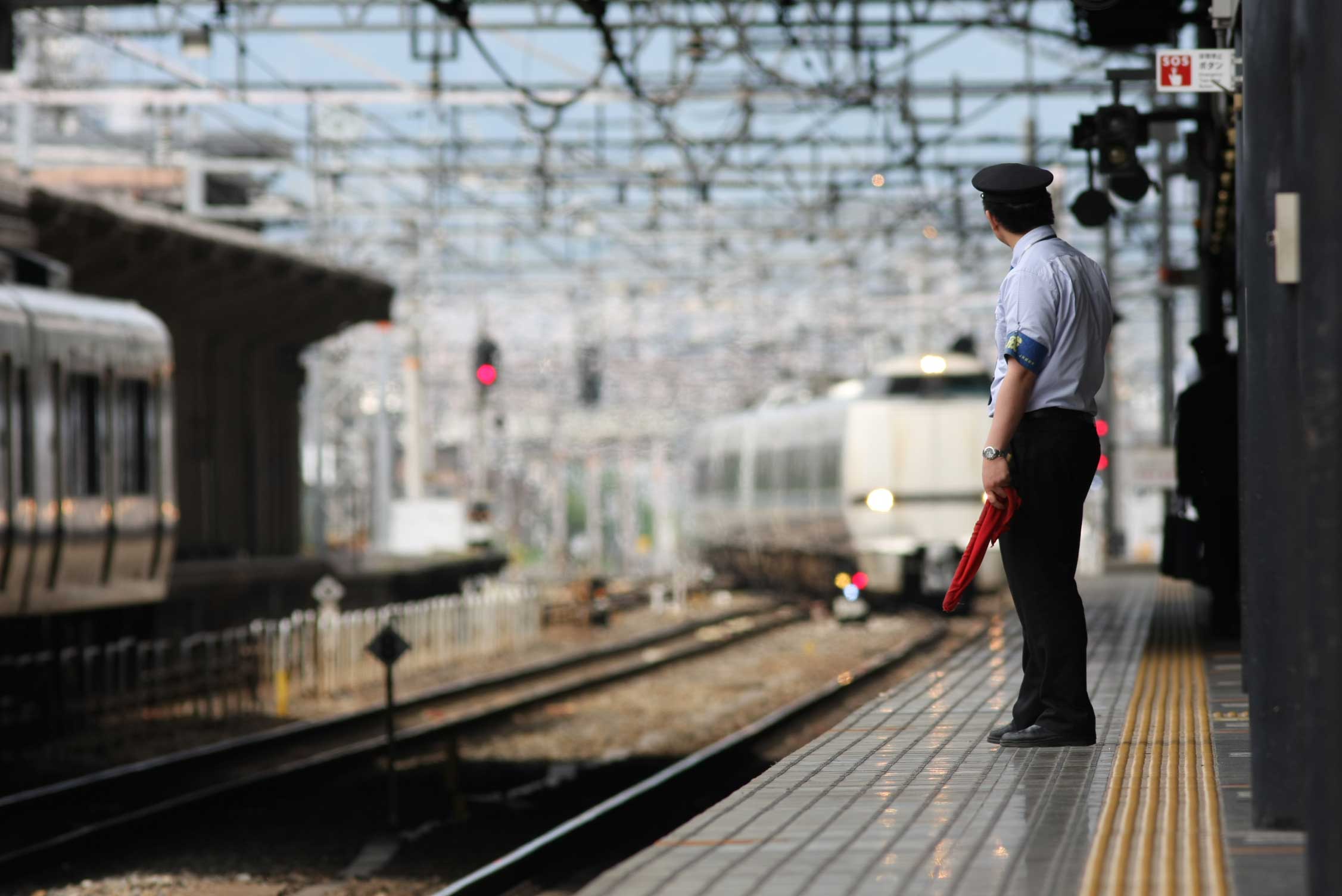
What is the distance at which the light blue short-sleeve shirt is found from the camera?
20.2 feet

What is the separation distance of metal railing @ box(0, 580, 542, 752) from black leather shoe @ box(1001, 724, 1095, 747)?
9.32m

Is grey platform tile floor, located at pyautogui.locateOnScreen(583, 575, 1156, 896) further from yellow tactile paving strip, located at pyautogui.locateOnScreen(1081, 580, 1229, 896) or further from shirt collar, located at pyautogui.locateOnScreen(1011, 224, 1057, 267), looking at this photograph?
shirt collar, located at pyautogui.locateOnScreen(1011, 224, 1057, 267)

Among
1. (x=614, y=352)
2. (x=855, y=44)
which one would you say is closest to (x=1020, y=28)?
(x=855, y=44)

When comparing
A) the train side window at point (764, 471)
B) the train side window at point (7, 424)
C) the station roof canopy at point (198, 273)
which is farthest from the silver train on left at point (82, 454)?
the train side window at point (764, 471)

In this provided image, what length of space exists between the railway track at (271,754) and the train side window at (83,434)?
2322mm

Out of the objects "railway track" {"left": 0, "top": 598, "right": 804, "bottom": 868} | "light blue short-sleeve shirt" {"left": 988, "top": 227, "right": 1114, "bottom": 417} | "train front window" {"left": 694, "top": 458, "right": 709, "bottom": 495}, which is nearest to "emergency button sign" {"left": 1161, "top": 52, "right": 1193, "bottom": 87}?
"light blue short-sleeve shirt" {"left": 988, "top": 227, "right": 1114, "bottom": 417}

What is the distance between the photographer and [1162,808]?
17.6ft

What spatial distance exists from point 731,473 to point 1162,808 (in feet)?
108

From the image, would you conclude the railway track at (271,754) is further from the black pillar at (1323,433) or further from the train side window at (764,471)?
the train side window at (764,471)

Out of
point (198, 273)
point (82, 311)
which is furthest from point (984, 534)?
point (198, 273)

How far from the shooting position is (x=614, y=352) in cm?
6172

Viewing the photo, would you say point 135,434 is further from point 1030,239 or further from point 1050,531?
point 1050,531

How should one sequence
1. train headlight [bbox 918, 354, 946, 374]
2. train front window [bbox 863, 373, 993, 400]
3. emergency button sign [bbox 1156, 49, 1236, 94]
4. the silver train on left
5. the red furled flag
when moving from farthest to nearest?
train front window [bbox 863, 373, 993, 400], train headlight [bbox 918, 354, 946, 374], the silver train on left, emergency button sign [bbox 1156, 49, 1236, 94], the red furled flag

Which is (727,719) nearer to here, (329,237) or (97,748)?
(97,748)
